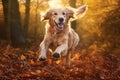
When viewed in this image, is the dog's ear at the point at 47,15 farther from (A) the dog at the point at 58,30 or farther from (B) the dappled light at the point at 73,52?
(B) the dappled light at the point at 73,52

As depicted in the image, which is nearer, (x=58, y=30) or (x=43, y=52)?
(x=43, y=52)

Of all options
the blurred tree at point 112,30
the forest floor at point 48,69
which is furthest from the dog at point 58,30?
the blurred tree at point 112,30

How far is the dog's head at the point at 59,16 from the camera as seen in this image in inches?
400

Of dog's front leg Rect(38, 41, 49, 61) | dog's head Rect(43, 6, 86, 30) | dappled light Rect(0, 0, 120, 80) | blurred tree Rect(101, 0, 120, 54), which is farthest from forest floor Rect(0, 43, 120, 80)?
blurred tree Rect(101, 0, 120, 54)

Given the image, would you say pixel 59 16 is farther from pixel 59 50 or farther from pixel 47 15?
pixel 59 50

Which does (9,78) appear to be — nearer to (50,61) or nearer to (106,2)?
(50,61)

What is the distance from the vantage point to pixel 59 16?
1017cm

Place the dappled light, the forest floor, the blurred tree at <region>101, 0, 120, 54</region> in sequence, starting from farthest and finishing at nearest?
the blurred tree at <region>101, 0, 120, 54</region>
the dappled light
the forest floor

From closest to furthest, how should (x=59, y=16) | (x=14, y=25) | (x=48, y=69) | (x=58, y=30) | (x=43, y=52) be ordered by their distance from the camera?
(x=43, y=52), (x=59, y=16), (x=58, y=30), (x=48, y=69), (x=14, y=25)

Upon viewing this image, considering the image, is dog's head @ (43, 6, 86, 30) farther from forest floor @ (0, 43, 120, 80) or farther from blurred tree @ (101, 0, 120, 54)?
blurred tree @ (101, 0, 120, 54)

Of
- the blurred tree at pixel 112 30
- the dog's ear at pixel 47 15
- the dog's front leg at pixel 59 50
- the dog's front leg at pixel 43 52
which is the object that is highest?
the dog's ear at pixel 47 15

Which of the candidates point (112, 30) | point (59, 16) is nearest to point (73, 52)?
point (59, 16)

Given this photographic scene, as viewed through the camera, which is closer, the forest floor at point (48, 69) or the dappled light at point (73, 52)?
the forest floor at point (48, 69)

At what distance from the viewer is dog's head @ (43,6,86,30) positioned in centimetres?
1017
